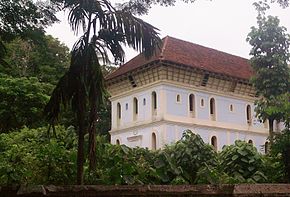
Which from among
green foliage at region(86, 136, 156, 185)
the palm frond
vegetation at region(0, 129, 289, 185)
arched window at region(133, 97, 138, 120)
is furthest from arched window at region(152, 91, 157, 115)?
the palm frond

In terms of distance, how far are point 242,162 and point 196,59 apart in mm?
16085

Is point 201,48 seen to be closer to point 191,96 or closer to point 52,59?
point 191,96

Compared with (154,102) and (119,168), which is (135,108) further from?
(119,168)

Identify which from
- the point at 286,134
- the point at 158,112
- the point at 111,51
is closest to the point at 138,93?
the point at 158,112

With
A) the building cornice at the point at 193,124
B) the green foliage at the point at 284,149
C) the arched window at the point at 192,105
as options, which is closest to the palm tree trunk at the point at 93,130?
the green foliage at the point at 284,149

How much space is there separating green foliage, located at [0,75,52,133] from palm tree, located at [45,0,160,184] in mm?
13902

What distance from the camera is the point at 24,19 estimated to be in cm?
815

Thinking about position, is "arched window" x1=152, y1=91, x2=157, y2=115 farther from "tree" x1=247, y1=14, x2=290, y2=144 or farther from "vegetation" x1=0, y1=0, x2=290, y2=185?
"vegetation" x1=0, y1=0, x2=290, y2=185

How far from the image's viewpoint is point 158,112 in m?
24.9

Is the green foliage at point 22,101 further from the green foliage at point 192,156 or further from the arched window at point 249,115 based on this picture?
the arched window at point 249,115

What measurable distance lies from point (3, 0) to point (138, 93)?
19050mm

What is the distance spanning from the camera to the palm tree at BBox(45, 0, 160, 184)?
7691mm

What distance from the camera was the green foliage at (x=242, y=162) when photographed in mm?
10546

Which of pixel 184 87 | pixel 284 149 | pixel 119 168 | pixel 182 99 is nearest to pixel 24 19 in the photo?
pixel 119 168
